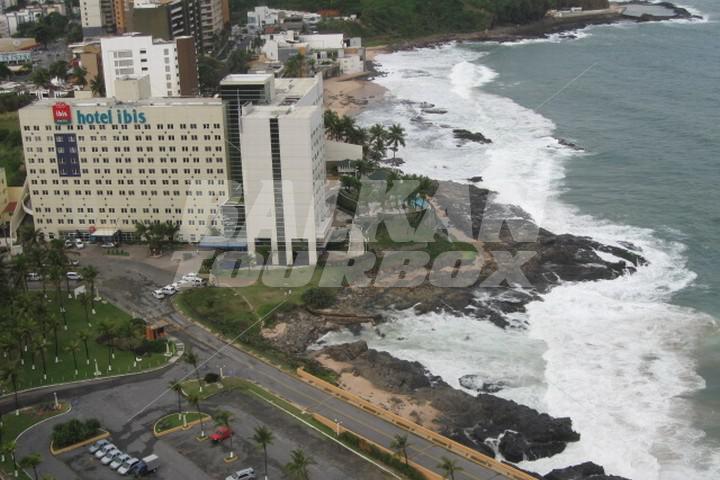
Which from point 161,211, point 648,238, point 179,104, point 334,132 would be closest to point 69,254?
point 161,211

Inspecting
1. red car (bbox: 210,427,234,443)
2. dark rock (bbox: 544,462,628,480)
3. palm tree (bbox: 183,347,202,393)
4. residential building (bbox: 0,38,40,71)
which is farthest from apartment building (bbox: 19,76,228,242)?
residential building (bbox: 0,38,40,71)

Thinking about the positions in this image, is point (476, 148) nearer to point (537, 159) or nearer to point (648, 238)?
point (537, 159)

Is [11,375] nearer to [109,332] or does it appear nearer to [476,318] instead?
[109,332]

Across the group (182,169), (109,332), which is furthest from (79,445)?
(182,169)

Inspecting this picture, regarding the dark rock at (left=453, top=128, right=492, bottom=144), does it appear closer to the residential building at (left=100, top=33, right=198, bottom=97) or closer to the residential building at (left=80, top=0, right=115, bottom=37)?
the residential building at (left=100, top=33, right=198, bottom=97)

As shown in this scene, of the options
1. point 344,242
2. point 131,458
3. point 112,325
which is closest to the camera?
point 131,458

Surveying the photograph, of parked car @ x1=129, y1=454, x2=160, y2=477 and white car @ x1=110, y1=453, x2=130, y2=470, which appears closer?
parked car @ x1=129, y1=454, x2=160, y2=477
